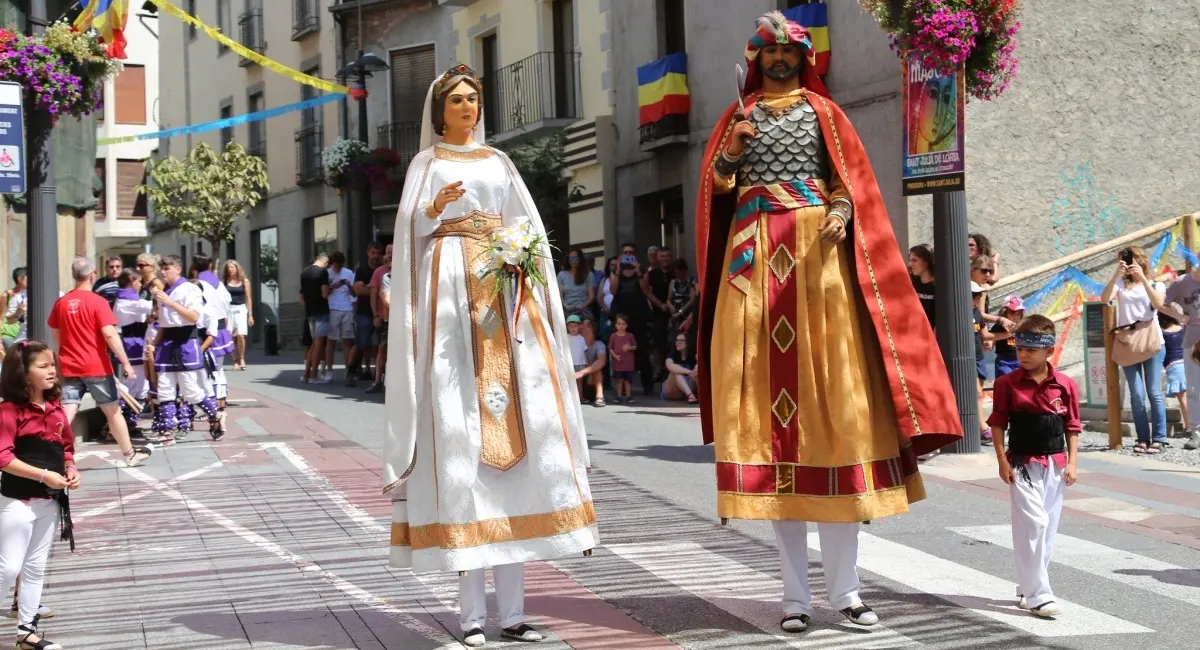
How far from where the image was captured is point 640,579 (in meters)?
6.71

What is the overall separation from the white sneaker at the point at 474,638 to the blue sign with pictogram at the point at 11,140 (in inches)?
267

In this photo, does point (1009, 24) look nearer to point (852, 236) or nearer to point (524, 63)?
point (852, 236)

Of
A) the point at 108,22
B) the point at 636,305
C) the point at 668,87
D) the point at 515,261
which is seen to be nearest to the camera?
the point at 515,261

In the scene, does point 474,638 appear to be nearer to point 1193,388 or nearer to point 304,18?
point 1193,388

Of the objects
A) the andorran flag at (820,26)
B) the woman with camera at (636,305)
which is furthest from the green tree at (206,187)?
the andorran flag at (820,26)

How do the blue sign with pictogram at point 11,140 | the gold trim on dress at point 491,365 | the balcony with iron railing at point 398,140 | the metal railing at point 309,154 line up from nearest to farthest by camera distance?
1. the gold trim on dress at point 491,365
2. the blue sign with pictogram at point 11,140
3. the balcony with iron railing at point 398,140
4. the metal railing at point 309,154

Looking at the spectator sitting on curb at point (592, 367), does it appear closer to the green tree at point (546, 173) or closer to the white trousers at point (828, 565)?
the green tree at point (546, 173)

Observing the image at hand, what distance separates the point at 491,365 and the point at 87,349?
22.4 feet

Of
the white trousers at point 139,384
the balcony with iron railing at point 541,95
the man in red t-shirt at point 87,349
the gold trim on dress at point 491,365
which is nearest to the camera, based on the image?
the gold trim on dress at point 491,365

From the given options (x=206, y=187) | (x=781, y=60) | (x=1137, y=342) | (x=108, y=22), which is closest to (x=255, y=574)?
(x=781, y=60)

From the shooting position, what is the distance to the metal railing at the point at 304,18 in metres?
33.8

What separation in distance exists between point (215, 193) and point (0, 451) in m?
30.6

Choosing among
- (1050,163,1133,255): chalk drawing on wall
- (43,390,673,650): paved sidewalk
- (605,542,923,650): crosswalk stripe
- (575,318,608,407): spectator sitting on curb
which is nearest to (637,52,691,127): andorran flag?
(575,318,608,407): spectator sitting on curb

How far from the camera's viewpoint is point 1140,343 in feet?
39.0
